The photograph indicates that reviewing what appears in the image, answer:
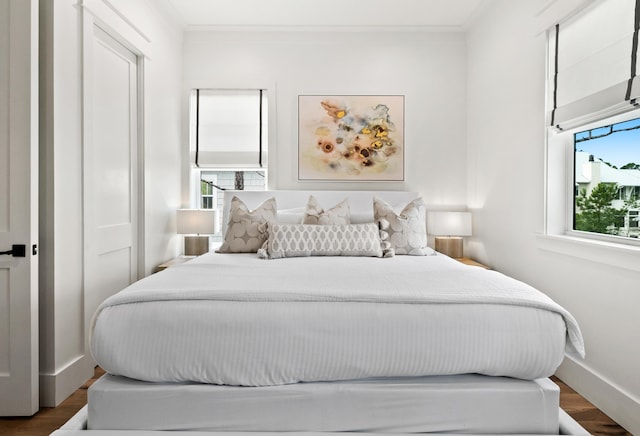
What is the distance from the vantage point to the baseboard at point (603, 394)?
6.97 ft

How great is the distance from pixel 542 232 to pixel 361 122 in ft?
6.60

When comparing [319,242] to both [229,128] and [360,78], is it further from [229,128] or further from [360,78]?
[360,78]

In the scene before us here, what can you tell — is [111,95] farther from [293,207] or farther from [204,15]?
[293,207]

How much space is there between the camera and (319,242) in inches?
123

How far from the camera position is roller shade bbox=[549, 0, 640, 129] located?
218cm

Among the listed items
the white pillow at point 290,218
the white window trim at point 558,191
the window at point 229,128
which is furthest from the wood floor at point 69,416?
the window at point 229,128

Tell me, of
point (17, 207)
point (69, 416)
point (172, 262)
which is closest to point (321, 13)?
point (172, 262)

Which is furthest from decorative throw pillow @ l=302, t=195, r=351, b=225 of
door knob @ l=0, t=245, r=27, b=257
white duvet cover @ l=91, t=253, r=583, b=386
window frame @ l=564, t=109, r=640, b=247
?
door knob @ l=0, t=245, r=27, b=257

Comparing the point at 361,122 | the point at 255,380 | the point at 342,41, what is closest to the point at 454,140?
the point at 361,122

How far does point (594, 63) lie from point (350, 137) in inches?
87.3

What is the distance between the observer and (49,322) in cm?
240

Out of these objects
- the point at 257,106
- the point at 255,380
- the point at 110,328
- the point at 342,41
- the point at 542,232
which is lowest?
the point at 255,380

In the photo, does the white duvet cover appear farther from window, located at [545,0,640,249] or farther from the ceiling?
the ceiling

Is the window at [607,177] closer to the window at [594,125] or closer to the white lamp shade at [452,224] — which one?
the window at [594,125]
